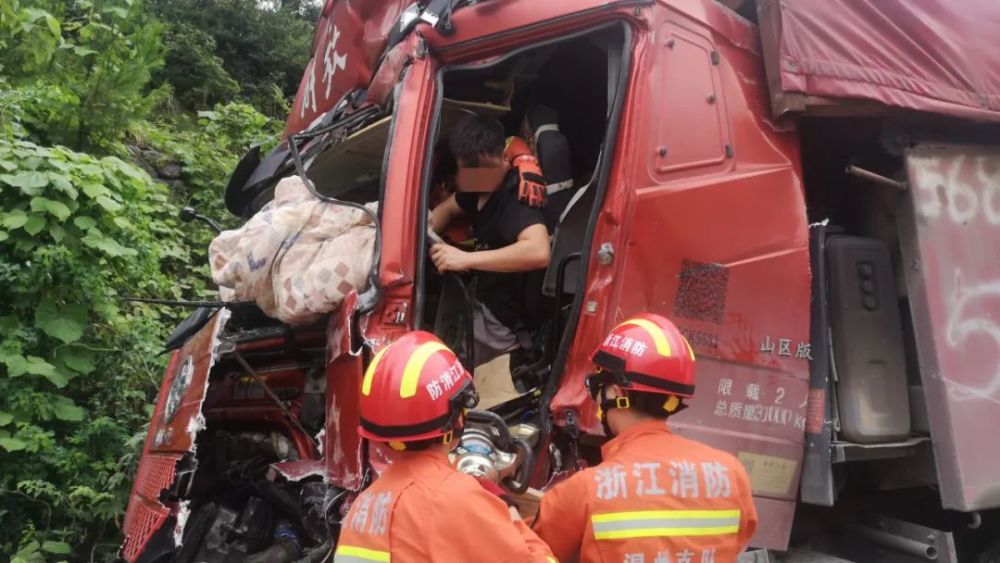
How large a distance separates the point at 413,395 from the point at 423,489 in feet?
0.66

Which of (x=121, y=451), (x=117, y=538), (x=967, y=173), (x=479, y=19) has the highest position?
(x=479, y=19)

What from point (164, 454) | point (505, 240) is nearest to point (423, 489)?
point (505, 240)

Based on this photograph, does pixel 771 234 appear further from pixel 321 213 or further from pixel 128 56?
pixel 128 56

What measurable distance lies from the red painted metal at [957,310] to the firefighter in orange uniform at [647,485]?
3.32 ft

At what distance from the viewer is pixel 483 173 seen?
8.91ft

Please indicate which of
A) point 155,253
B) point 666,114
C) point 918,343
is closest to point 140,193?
point 155,253

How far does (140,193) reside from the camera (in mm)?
4555

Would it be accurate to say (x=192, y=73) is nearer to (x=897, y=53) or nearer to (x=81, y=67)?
(x=81, y=67)

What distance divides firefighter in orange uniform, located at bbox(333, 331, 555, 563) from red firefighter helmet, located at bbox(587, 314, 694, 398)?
1.28ft

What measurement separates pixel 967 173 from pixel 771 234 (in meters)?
0.83

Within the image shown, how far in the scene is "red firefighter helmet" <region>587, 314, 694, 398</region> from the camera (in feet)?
6.23

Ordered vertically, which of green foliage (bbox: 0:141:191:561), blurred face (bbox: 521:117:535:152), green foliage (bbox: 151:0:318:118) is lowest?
green foliage (bbox: 0:141:191:561)

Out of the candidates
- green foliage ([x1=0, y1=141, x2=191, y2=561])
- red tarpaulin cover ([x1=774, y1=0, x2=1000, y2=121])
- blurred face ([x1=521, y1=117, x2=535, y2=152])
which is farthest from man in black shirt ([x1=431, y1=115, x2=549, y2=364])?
green foliage ([x1=0, y1=141, x2=191, y2=561])

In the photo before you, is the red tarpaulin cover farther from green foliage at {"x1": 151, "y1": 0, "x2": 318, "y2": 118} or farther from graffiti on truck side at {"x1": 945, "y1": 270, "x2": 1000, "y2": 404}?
green foliage at {"x1": 151, "y1": 0, "x2": 318, "y2": 118}
